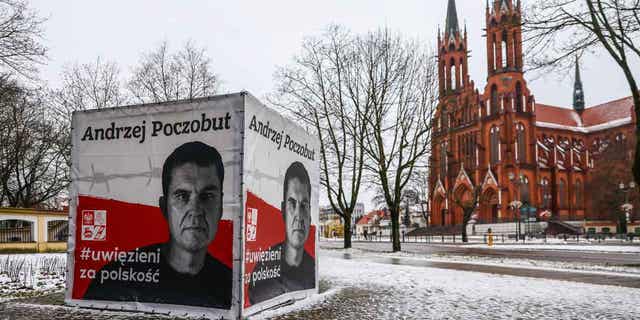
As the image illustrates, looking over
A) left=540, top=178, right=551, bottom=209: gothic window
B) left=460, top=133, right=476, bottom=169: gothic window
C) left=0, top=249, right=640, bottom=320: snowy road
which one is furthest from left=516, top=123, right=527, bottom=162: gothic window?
left=0, top=249, right=640, bottom=320: snowy road

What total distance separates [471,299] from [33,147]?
3472 centimetres

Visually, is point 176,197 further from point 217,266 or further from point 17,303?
point 17,303

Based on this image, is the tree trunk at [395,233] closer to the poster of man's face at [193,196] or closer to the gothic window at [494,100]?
the poster of man's face at [193,196]

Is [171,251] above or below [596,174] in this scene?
below

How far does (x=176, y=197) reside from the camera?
26.2ft

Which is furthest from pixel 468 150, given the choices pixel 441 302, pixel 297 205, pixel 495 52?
pixel 297 205

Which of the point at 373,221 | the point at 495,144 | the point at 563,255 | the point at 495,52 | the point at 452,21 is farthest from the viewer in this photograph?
the point at 373,221

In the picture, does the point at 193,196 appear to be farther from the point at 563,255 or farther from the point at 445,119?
the point at 445,119

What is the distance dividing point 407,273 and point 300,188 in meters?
6.59

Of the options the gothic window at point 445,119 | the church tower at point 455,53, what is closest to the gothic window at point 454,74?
the church tower at point 455,53

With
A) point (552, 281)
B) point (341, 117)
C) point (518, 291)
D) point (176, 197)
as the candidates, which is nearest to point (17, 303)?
point (176, 197)

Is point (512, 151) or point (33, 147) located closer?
point (33, 147)

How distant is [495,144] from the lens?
249 feet

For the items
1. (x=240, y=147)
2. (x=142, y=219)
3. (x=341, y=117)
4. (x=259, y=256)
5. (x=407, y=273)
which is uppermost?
(x=341, y=117)
